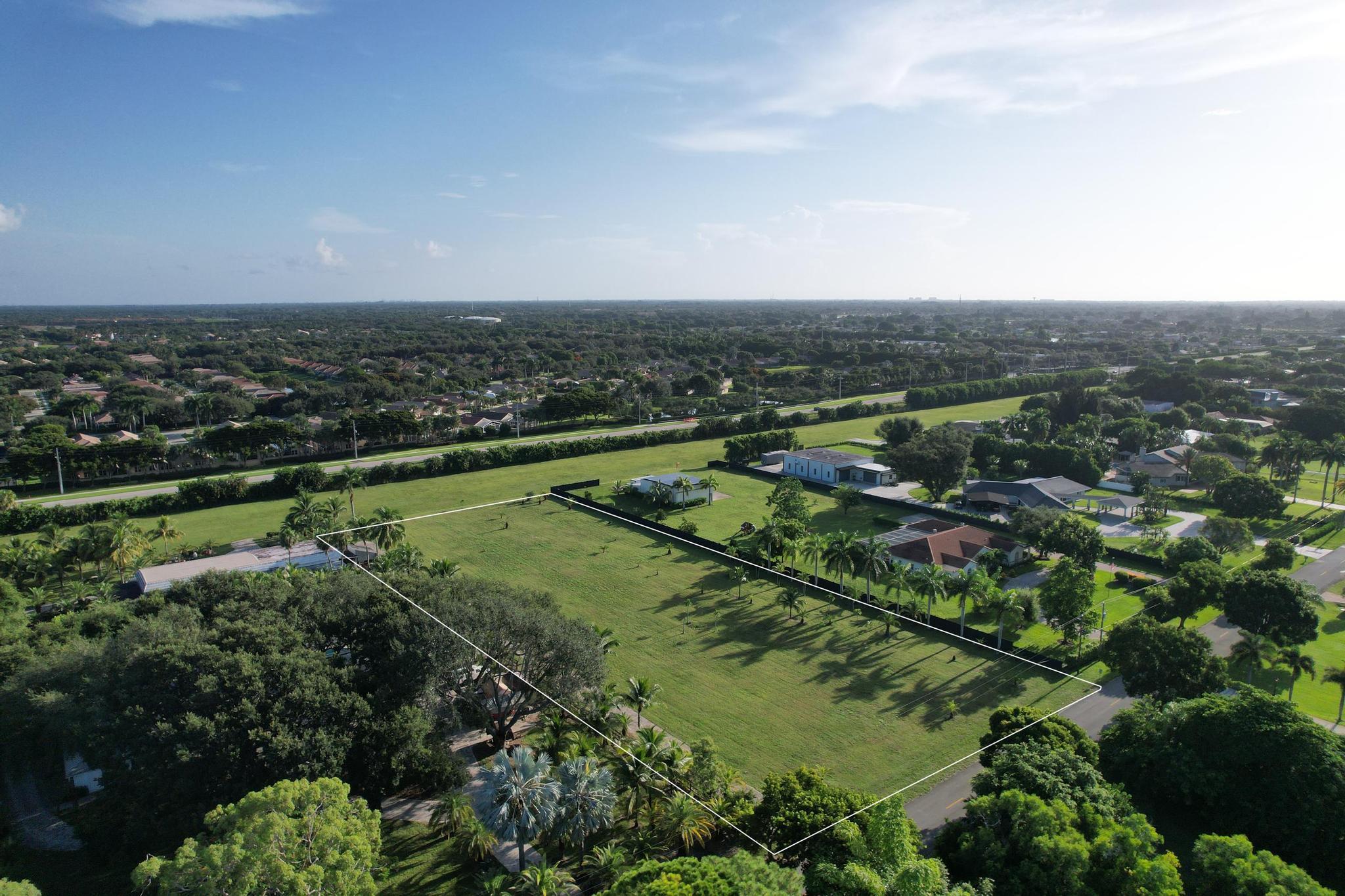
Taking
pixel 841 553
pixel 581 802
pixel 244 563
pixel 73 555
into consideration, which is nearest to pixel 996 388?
pixel 841 553

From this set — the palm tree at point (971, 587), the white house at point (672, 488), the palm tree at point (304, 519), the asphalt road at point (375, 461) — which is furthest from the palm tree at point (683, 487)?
the palm tree at point (304, 519)

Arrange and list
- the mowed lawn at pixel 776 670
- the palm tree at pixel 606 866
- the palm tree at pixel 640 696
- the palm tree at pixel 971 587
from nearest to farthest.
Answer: the palm tree at pixel 606 866 < the palm tree at pixel 640 696 < the mowed lawn at pixel 776 670 < the palm tree at pixel 971 587

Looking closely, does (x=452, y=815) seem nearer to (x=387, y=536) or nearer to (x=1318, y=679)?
(x=387, y=536)

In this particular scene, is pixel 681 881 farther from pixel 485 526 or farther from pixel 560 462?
pixel 560 462

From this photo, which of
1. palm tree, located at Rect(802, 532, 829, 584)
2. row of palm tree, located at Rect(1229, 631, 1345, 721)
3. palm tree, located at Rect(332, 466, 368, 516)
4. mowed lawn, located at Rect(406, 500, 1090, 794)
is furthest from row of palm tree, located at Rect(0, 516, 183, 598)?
row of palm tree, located at Rect(1229, 631, 1345, 721)

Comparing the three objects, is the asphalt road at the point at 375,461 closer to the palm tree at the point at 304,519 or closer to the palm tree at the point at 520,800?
the palm tree at the point at 304,519

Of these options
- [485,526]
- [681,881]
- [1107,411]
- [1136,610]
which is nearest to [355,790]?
[681,881]
